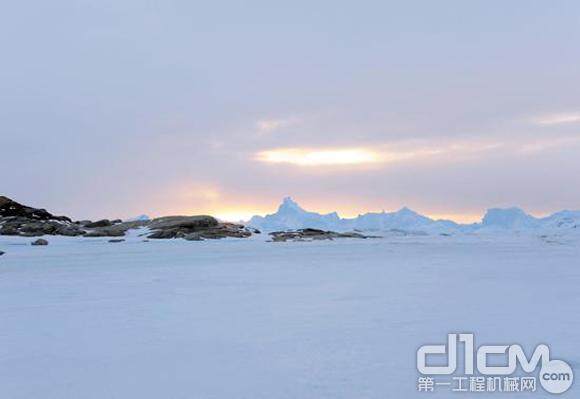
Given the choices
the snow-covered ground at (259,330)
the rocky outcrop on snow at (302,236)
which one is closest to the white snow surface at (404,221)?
the rocky outcrop on snow at (302,236)

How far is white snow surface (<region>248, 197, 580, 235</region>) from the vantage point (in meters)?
116

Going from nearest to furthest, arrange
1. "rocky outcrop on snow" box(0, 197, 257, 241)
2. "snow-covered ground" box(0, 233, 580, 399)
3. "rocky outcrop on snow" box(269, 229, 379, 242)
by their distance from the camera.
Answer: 1. "snow-covered ground" box(0, 233, 580, 399)
2. "rocky outcrop on snow" box(0, 197, 257, 241)
3. "rocky outcrop on snow" box(269, 229, 379, 242)

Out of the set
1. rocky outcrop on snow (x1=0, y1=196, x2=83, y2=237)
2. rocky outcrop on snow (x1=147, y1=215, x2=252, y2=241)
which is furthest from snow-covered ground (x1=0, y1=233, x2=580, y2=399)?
rocky outcrop on snow (x1=0, y1=196, x2=83, y2=237)

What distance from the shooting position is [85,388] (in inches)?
189

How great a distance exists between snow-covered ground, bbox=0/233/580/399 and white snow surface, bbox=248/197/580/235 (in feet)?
317

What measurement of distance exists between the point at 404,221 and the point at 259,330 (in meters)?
129

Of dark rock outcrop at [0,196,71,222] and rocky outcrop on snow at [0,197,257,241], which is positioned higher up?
dark rock outcrop at [0,196,71,222]

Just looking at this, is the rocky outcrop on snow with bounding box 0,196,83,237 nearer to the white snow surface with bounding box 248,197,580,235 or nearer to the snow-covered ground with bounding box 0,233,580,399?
the snow-covered ground with bounding box 0,233,580,399

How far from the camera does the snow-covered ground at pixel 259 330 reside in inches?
191

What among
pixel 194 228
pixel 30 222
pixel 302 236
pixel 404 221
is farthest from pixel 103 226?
pixel 404 221

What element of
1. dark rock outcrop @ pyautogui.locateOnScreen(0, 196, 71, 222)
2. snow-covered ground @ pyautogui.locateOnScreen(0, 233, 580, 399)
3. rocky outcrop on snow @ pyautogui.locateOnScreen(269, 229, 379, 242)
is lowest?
snow-covered ground @ pyautogui.locateOnScreen(0, 233, 580, 399)

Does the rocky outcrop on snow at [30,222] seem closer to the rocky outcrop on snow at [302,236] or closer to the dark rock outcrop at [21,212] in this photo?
the dark rock outcrop at [21,212]

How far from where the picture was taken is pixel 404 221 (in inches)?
5251

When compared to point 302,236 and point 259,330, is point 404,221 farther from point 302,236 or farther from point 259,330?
point 259,330
